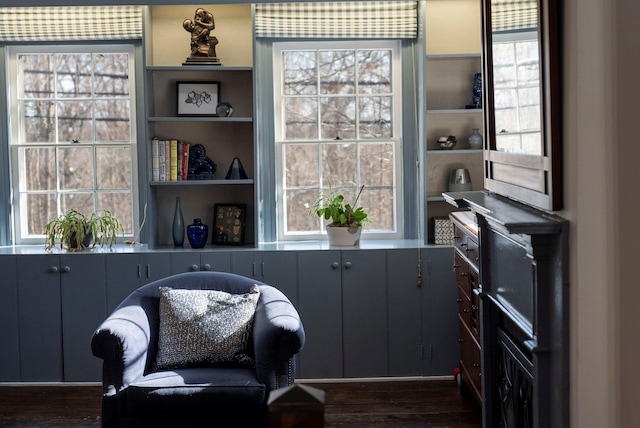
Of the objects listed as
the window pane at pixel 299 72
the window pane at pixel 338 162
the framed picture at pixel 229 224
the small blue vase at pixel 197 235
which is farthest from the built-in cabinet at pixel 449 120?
the small blue vase at pixel 197 235

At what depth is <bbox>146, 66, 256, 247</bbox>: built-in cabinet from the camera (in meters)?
6.02

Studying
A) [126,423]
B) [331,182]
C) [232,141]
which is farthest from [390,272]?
[126,423]

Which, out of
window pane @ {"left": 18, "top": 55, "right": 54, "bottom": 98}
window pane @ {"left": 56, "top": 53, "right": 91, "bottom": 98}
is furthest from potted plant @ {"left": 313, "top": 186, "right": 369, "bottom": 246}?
window pane @ {"left": 18, "top": 55, "right": 54, "bottom": 98}

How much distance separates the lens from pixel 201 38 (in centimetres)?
582

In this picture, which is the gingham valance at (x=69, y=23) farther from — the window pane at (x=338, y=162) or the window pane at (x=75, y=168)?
the window pane at (x=338, y=162)

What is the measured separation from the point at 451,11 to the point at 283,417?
15.7 feet

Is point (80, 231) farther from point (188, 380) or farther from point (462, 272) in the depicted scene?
point (462, 272)

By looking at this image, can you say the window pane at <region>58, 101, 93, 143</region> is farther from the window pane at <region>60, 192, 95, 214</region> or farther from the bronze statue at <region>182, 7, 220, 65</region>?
the bronze statue at <region>182, 7, 220, 65</region>

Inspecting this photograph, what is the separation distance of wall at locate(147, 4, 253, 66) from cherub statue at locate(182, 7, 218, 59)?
0.61ft

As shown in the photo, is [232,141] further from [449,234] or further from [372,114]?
[449,234]

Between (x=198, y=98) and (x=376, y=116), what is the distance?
1.19 meters

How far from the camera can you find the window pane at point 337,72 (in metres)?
6.12

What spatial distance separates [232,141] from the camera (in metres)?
6.11

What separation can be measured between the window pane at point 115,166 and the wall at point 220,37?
67 cm
